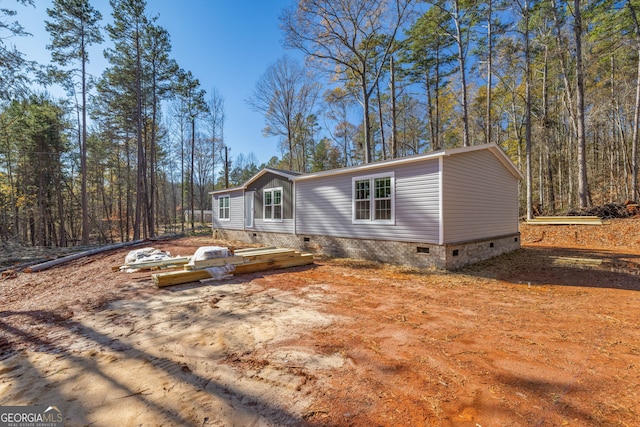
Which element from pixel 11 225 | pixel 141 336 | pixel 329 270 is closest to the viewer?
pixel 141 336

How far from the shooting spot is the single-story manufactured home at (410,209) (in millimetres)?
7059

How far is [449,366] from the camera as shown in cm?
248

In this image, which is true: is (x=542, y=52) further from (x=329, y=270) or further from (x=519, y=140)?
(x=329, y=270)

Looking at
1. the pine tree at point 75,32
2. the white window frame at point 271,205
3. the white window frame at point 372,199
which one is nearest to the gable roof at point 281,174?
the white window frame at point 271,205

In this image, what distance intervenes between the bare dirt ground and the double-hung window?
661cm

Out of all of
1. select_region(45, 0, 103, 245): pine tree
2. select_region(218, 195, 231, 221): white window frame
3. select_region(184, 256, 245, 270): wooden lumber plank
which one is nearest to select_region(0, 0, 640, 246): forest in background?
select_region(45, 0, 103, 245): pine tree

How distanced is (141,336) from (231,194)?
1271 centimetres

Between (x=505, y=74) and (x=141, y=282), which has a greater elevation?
(x=505, y=74)

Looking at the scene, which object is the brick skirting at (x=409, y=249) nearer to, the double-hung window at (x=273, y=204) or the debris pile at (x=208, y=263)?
the double-hung window at (x=273, y=204)

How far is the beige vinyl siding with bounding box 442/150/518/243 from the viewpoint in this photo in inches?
281

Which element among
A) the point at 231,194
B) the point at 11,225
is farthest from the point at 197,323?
the point at 11,225

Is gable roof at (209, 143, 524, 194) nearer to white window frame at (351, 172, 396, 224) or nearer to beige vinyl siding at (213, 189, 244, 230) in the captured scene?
white window frame at (351, 172, 396, 224)

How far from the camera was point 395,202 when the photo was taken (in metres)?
7.77

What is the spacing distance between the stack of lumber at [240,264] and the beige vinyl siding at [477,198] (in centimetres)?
439
